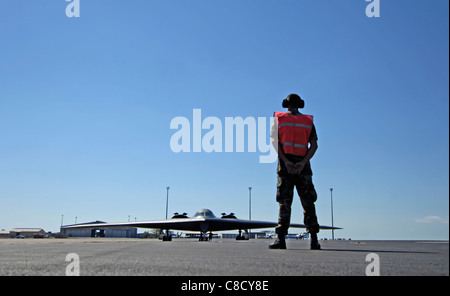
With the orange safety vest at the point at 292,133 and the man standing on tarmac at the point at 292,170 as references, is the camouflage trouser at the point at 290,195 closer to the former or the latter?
the man standing on tarmac at the point at 292,170

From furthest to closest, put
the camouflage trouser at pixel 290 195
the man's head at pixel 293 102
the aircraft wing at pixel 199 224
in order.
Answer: the aircraft wing at pixel 199 224 < the man's head at pixel 293 102 < the camouflage trouser at pixel 290 195

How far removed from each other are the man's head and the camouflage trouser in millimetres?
1415

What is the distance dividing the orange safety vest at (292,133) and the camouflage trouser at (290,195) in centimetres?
50

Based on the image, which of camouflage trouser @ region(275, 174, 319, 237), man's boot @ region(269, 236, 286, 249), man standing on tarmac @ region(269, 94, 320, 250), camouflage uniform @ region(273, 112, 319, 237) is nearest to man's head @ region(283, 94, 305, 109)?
man standing on tarmac @ region(269, 94, 320, 250)

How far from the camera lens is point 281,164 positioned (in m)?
6.78

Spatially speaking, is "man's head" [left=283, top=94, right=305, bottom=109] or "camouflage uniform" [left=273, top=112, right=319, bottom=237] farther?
"man's head" [left=283, top=94, right=305, bottom=109]

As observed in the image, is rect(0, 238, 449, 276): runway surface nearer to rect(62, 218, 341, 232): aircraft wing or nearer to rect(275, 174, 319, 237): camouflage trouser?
rect(275, 174, 319, 237): camouflage trouser

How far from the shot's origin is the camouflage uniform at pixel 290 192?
6.69 metres

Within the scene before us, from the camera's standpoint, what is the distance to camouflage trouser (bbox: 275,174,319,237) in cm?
668

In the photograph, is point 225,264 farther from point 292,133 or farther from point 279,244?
point 292,133

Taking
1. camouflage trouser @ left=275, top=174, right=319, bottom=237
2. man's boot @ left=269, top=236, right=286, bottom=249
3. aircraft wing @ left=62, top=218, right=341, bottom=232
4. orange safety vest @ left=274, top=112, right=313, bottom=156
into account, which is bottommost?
aircraft wing @ left=62, top=218, right=341, bottom=232

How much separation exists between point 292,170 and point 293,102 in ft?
4.57

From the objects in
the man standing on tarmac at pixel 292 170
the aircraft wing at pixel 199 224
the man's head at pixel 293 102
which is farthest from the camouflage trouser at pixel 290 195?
the aircraft wing at pixel 199 224

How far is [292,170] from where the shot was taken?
21.8 feet
